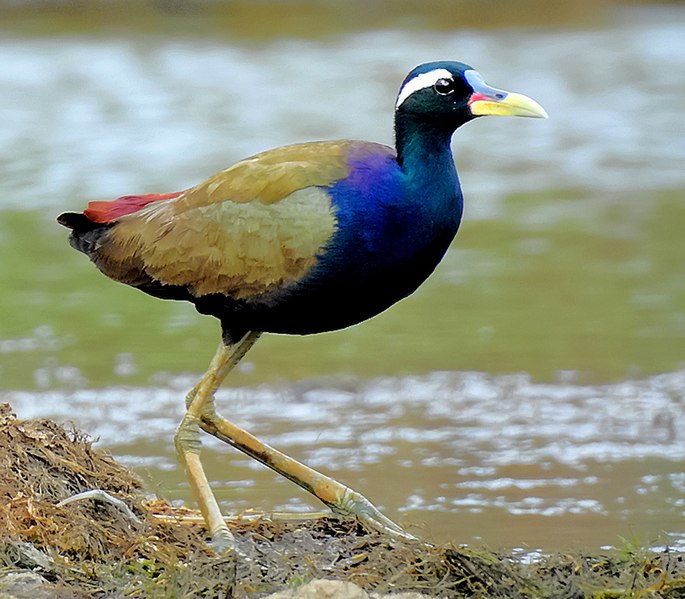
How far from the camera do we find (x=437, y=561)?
17.8ft

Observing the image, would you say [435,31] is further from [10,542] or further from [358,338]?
[10,542]

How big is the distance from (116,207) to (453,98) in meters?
1.43

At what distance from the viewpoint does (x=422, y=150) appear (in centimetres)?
588

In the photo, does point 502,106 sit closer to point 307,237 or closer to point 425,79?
point 425,79

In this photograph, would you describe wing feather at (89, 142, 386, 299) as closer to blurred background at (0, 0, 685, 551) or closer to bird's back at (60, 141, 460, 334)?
bird's back at (60, 141, 460, 334)

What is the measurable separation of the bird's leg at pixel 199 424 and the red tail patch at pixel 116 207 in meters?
0.68

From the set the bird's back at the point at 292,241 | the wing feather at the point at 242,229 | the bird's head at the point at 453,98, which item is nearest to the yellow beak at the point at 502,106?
the bird's head at the point at 453,98

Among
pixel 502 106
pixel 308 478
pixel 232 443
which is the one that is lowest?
pixel 308 478

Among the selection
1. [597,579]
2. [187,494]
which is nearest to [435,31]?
[187,494]

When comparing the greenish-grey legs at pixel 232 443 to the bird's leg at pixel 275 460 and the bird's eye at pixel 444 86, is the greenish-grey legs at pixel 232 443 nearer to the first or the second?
the bird's leg at pixel 275 460

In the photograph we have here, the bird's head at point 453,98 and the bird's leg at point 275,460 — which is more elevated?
the bird's head at point 453,98

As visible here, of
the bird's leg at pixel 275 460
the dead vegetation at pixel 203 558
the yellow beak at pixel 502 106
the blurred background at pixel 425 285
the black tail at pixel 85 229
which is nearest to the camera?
the dead vegetation at pixel 203 558

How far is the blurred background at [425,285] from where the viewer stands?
773 cm

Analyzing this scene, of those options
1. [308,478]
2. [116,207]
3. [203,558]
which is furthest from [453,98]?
[203,558]
